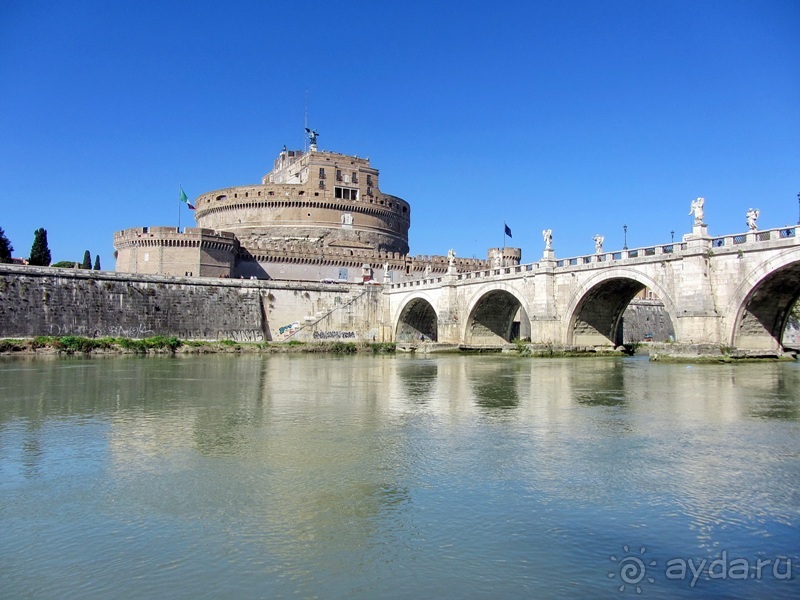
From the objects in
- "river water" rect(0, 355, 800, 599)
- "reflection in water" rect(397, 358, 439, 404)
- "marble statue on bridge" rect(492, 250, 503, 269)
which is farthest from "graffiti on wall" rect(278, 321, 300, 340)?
"river water" rect(0, 355, 800, 599)

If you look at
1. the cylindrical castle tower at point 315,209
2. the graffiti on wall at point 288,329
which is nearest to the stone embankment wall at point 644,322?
the cylindrical castle tower at point 315,209

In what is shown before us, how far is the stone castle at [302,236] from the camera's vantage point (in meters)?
57.1

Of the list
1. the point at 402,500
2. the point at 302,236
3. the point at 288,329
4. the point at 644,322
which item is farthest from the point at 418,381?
the point at 644,322

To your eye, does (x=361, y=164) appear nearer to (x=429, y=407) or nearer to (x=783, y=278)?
(x=783, y=278)

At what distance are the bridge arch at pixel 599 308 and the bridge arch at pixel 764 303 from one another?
6647 mm

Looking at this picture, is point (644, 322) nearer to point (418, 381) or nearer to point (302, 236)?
point (302, 236)

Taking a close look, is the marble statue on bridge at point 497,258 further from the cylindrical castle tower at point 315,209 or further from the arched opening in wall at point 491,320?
the arched opening in wall at point 491,320

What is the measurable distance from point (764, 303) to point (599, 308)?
10591 mm

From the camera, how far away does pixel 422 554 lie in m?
6.21

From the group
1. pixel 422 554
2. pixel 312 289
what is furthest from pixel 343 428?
pixel 312 289

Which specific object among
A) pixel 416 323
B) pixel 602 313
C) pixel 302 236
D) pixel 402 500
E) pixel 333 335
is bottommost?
pixel 402 500

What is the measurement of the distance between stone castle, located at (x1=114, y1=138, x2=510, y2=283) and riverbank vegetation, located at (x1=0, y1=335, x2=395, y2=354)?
12.5 m

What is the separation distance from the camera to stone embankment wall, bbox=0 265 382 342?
42375 millimetres

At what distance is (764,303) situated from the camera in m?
28.6
